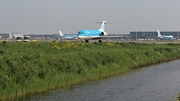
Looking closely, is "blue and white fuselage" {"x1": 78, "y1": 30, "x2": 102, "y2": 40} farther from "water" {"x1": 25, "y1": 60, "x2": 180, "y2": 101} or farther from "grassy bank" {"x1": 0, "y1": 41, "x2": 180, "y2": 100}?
"water" {"x1": 25, "y1": 60, "x2": 180, "y2": 101}

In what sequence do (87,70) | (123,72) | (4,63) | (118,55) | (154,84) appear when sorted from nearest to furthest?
(4,63), (154,84), (87,70), (123,72), (118,55)

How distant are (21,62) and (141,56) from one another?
3304 centimetres

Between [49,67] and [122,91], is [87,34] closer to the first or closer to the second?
[49,67]

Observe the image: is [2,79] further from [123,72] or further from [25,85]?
[123,72]

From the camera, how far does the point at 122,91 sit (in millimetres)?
31188

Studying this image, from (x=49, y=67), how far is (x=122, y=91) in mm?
7816

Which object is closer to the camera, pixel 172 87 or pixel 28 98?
pixel 28 98

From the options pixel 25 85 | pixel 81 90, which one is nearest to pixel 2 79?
pixel 25 85

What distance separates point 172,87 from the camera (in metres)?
33.6

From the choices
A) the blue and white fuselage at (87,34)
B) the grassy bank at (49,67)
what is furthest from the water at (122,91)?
the blue and white fuselage at (87,34)

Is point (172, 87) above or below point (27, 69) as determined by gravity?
below

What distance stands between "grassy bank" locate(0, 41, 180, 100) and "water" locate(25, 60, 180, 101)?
4.39ft

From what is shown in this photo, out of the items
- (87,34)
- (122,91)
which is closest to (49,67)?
(122,91)

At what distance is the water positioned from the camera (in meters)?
27.9
